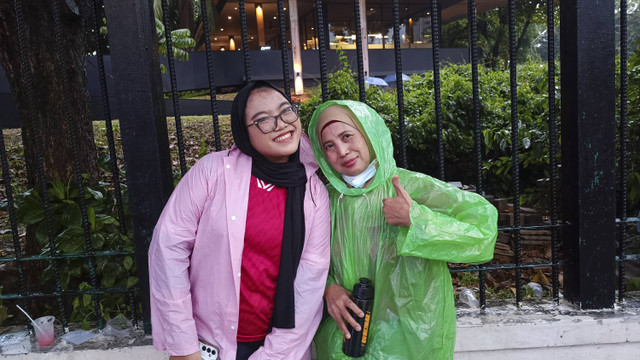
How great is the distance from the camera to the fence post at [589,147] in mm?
2439

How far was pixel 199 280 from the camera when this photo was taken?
187 cm

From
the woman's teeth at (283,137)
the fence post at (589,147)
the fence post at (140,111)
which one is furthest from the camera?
the fence post at (589,147)

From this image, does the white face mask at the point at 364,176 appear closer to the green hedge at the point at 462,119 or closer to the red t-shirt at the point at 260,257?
Answer: the red t-shirt at the point at 260,257

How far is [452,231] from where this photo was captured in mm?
1773

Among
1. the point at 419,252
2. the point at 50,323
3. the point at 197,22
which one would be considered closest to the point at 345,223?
the point at 419,252

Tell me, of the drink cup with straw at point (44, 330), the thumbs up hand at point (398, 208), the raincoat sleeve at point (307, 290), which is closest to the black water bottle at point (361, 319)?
the raincoat sleeve at point (307, 290)

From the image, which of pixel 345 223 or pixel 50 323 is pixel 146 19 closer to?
pixel 345 223

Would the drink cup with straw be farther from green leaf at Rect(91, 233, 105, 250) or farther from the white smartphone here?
the white smartphone

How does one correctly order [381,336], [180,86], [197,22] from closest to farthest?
[381,336] < [180,86] < [197,22]

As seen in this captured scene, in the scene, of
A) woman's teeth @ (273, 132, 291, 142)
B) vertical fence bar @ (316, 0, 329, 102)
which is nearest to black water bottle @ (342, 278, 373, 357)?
woman's teeth @ (273, 132, 291, 142)

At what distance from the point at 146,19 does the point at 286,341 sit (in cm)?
161

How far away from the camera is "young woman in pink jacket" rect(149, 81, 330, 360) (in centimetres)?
179

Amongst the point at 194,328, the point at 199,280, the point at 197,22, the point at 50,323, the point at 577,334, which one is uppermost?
the point at 197,22

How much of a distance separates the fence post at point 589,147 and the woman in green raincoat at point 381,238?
95 centimetres
